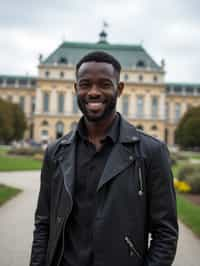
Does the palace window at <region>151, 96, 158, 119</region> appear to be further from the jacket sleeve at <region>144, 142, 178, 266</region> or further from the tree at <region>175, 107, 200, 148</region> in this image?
the jacket sleeve at <region>144, 142, 178, 266</region>

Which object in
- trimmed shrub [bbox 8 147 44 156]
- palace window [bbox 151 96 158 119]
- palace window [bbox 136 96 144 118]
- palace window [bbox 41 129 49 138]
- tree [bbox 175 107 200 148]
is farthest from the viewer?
palace window [bbox 136 96 144 118]

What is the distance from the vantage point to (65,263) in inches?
80.0

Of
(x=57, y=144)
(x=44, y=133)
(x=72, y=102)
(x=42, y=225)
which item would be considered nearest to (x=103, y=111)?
(x=57, y=144)

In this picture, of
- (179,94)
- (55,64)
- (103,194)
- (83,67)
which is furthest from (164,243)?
(179,94)

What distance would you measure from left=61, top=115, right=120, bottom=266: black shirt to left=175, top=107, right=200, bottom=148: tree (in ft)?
152

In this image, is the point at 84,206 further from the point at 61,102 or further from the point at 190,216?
the point at 61,102

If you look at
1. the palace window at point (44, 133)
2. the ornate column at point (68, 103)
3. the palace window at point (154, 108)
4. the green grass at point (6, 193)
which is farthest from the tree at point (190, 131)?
the green grass at point (6, 193)

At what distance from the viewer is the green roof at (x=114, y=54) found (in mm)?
63250

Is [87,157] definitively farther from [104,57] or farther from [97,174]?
[104,57]

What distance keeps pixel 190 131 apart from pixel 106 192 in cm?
4713

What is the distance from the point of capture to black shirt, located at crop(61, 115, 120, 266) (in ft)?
6.51

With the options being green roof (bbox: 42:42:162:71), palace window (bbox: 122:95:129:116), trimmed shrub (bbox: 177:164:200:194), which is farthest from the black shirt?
palace window (bbox: 122:95:129:116)

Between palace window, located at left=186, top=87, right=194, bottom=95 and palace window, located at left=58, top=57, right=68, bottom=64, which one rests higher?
palace window, located at left=58, top=57, right=68, bottom=64

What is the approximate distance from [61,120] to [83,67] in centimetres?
6409
